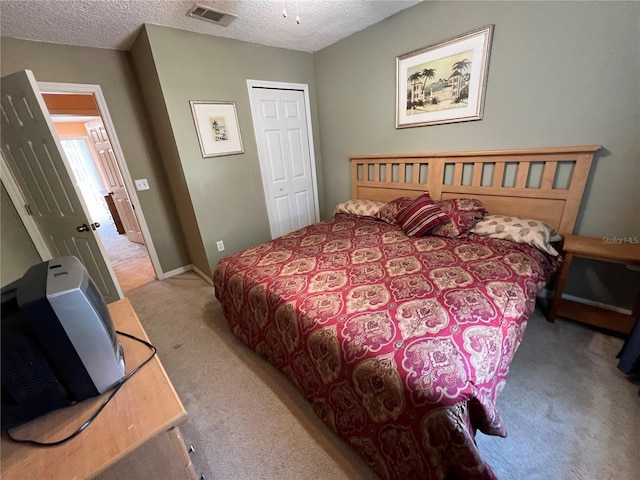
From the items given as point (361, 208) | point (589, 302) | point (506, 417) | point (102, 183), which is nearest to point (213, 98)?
point (361, 208)

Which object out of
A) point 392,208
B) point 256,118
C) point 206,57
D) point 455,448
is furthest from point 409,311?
point 206,57

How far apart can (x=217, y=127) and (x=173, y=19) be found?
2.80ft

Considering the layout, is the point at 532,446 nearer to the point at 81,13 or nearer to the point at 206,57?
the point at 206,57

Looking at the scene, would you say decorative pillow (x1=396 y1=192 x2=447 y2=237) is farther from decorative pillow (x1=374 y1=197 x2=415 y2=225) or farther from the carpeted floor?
the carpeted floor

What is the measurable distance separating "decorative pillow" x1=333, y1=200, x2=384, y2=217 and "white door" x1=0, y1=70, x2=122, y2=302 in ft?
7.58

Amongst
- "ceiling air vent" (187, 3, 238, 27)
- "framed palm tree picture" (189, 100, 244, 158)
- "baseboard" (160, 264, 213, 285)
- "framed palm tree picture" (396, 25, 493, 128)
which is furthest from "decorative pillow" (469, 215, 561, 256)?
"baseboard" (160, 264, 213, 285)

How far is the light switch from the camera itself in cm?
289

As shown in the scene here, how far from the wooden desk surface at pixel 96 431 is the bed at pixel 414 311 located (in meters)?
0.68

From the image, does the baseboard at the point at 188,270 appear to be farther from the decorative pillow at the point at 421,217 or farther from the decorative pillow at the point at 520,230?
the decorative pillow at the point at 520,230

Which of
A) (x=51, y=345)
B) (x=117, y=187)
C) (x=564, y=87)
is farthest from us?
(x=117, y=187)

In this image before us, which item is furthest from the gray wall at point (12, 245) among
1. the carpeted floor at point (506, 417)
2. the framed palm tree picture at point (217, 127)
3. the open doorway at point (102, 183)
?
the framed palm tree picture at point (217, 127)

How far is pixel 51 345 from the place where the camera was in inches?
28.3

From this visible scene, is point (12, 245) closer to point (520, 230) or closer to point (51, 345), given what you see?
point (51, 345)

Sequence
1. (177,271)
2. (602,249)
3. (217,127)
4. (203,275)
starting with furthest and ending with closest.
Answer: (177,271) → (203,275) → (217,127) → (602,249)
